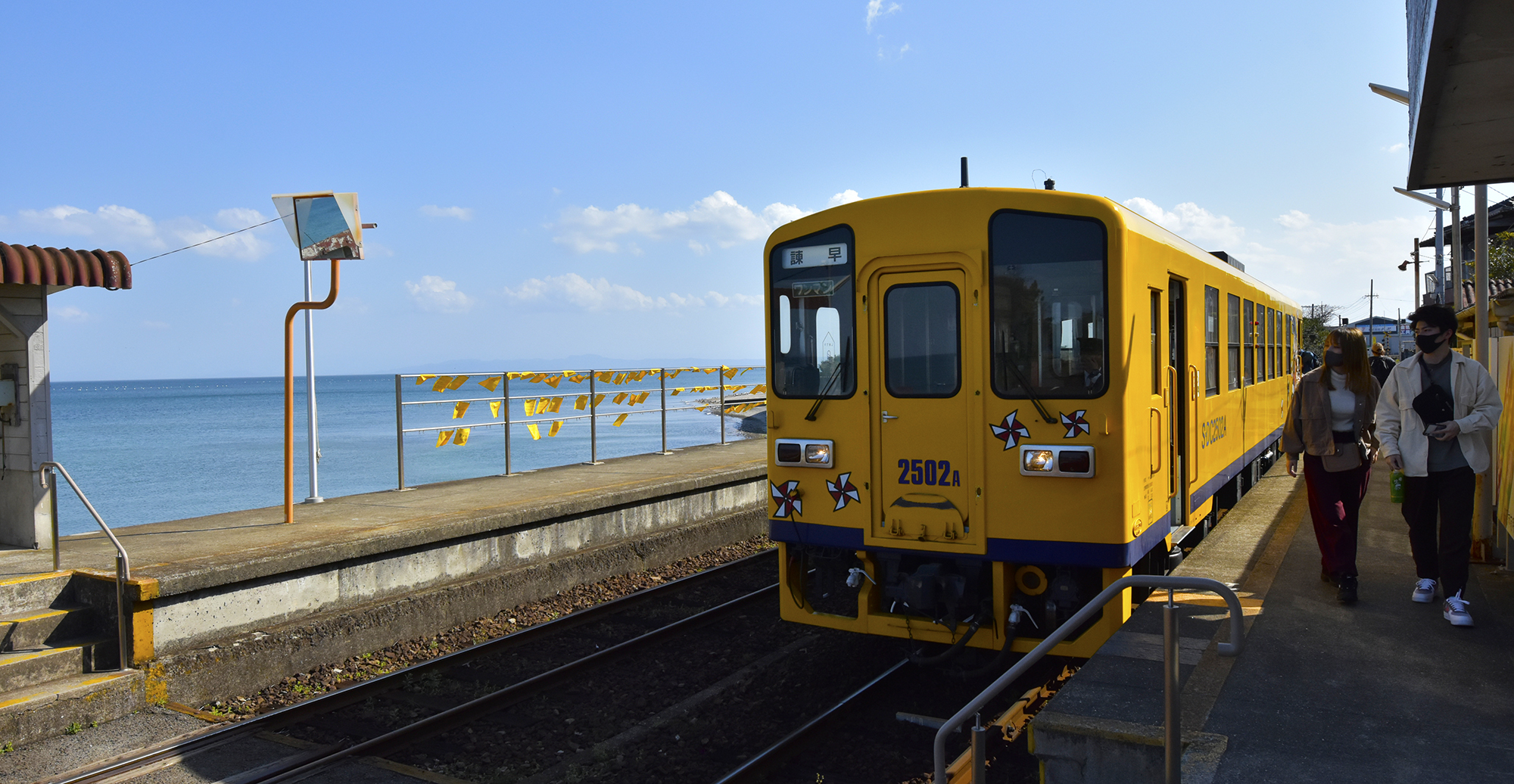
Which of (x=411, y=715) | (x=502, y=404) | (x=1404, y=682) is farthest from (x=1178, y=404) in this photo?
(x=502, y=404)

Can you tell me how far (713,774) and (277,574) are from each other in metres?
3.63

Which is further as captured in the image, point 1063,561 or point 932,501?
point 932,501

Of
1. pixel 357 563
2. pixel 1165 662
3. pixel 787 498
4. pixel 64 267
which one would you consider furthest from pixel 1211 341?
pixel 64 267

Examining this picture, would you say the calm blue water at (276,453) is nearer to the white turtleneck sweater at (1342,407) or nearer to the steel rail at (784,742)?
the steel rail at (784,742)

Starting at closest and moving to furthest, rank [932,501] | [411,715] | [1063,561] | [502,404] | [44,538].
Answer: [1063,561], [932,501], [411,715], [44,538], [502,404]

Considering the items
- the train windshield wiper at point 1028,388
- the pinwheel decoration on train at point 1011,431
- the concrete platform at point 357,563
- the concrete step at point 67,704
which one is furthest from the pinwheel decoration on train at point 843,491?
the concrete step at point 67,704

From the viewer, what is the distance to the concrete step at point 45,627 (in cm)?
586

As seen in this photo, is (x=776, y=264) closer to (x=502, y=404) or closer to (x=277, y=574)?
(x=277, y=574)

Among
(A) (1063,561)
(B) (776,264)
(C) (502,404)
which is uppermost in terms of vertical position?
(B) (776,264)

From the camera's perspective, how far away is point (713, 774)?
5359mm

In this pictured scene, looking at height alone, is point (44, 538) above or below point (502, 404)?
below

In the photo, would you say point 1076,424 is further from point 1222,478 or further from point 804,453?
point 1222,478

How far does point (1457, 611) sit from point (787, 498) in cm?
371

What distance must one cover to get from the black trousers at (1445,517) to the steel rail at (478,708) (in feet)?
17.2
